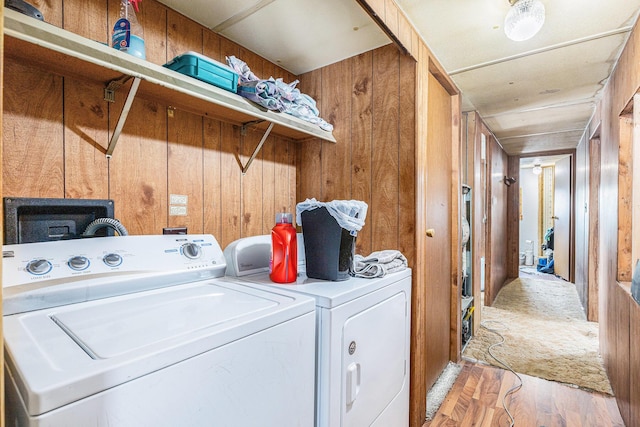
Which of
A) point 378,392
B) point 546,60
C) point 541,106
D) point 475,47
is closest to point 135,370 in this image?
point 378,392

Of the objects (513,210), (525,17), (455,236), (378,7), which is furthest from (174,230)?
(513,210)

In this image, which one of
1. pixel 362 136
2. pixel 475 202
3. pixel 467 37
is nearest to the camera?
pixel 467 37

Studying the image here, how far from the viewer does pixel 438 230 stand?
223cm

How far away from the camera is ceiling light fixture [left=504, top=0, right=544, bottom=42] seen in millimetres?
1470

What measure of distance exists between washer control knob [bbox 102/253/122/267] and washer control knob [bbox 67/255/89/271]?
0.18ft

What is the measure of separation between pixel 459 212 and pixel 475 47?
116cm

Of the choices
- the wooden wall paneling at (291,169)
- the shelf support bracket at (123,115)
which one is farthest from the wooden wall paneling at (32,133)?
the wooden wall paneling at (291,169)

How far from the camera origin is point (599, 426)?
1.84 metres

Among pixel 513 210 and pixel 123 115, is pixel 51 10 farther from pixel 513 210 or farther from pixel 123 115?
pixel 513 210

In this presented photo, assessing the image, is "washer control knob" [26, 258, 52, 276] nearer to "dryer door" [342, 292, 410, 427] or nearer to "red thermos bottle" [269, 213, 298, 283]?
"red thermos bottle" [269, 213, 298, 283]

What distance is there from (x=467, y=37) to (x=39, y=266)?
2.21 metres

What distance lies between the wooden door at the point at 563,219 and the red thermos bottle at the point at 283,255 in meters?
5.41

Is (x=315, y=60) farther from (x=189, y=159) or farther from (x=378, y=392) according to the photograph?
(x=378, y=392)

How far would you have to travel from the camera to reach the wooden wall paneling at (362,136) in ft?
6.35
